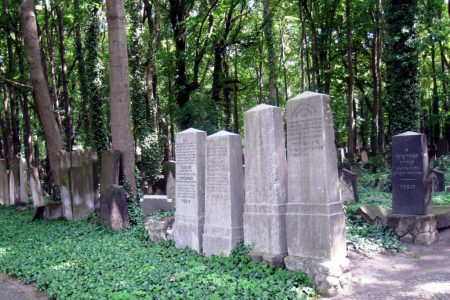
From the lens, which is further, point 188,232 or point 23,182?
point 23,182

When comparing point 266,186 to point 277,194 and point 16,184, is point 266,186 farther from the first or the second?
point 16,184

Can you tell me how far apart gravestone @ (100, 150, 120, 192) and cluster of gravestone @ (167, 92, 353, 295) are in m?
3.18

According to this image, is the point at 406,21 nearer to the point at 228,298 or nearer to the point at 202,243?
the point at 202,243

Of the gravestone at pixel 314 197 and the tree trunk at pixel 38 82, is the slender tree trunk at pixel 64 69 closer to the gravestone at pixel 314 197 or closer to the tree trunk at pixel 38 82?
the tree trunk at pixel 38 82

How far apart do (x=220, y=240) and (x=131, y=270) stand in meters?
1.57

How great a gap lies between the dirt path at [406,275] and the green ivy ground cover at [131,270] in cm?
90

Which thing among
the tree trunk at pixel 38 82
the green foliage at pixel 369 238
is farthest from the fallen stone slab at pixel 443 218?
the tree trunk at pixel 38 82

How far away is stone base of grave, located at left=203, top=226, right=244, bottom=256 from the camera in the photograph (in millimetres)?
7176

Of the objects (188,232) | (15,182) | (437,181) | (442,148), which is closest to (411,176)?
(188,232)

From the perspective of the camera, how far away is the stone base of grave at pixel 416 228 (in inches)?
309

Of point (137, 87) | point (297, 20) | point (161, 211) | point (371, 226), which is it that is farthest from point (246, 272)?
point (297, 20)

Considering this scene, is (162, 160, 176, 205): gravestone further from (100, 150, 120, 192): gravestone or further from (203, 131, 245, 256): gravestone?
(203, 131, 245, 256): gravestone

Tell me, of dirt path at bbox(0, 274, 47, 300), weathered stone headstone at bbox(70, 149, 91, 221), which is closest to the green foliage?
dirt path at bbox(0, 274, 47, 300)

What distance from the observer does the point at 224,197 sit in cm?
739
